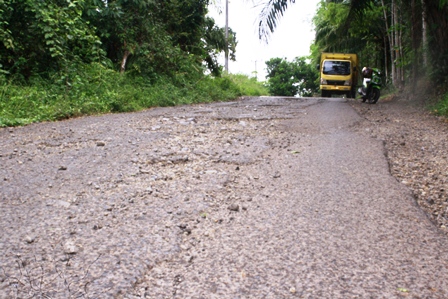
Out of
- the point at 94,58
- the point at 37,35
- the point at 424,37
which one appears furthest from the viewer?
the point at 424,37

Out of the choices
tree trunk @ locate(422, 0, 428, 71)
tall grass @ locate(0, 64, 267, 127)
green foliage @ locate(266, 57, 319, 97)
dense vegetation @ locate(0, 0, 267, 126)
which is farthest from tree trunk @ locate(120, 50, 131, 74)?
green foliage @ locate(266, 57, 319, 97)

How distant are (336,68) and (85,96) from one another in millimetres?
15623

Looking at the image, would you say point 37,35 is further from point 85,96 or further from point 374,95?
point 374,95

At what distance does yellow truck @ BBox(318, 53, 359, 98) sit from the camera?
21062 millimetres

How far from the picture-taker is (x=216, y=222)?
221 centimetres

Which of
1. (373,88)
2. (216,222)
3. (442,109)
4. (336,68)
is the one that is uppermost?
(336,68)

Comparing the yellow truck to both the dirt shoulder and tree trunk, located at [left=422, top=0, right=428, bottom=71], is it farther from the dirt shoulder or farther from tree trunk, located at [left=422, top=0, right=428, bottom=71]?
the dirt shoulder

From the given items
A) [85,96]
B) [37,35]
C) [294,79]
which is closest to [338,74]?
[85,96]

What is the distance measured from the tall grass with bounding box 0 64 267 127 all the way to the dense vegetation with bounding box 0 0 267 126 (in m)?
0.02

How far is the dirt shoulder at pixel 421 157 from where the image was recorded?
2.70 metres

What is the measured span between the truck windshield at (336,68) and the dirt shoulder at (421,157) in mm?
14505

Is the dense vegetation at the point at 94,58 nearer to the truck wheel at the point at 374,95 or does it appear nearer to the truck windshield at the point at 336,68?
the truck wheel at the point at 374,95

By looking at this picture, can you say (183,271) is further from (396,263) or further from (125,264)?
(396,263)

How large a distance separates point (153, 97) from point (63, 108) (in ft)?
10.9
